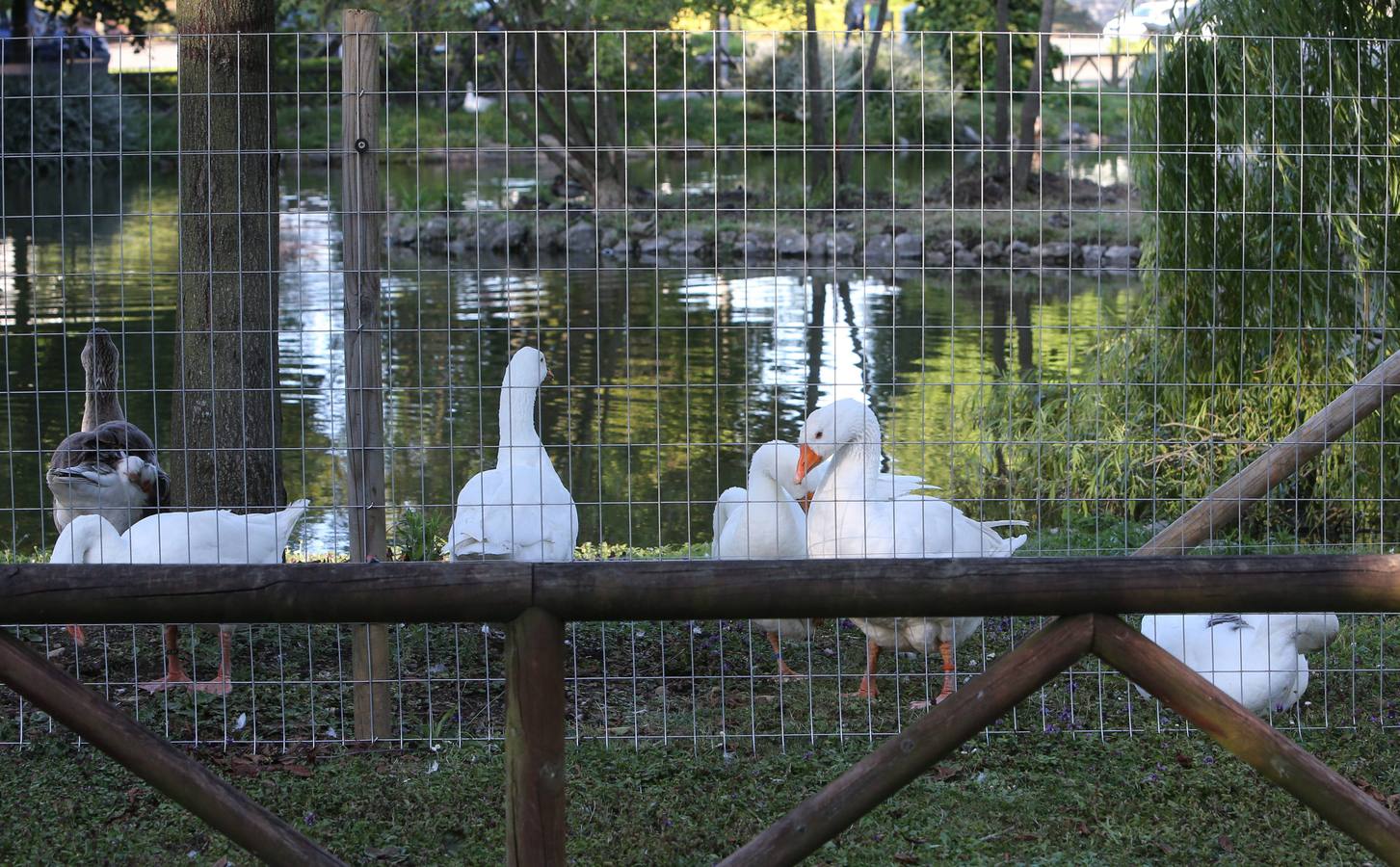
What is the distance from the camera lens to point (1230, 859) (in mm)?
4020

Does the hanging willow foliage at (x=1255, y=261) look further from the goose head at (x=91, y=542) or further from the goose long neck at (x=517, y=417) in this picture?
the goose head at (x=91, y=542)

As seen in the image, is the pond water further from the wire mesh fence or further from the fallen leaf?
the fallen leaf

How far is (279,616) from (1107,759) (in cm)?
295

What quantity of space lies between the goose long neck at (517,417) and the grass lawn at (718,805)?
66.6 inches

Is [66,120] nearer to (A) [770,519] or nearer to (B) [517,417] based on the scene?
(B) [517,417]

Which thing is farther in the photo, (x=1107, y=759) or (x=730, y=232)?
(x=730, y=232)

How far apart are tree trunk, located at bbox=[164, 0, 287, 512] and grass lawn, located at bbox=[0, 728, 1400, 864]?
4.69ft

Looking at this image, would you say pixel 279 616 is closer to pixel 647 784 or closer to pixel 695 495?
pixel 647 784

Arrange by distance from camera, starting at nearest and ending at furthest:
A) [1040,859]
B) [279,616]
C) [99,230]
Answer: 1. [279,616]
2. [1040,859]
3. [99,230]

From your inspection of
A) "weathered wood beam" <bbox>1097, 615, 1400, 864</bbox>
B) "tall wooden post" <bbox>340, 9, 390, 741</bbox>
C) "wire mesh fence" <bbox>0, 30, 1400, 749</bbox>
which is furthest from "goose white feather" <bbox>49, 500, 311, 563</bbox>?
"weathered wood beam" <bbox>1097, 615, 1400, 864</bbox>

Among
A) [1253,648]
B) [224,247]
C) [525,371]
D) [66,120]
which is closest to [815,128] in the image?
[66,120]

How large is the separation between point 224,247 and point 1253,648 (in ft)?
14.4

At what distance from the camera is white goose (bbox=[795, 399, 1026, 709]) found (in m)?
5.12

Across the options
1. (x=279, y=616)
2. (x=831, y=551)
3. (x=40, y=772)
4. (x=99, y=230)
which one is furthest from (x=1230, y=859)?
(x=99, y=230)
